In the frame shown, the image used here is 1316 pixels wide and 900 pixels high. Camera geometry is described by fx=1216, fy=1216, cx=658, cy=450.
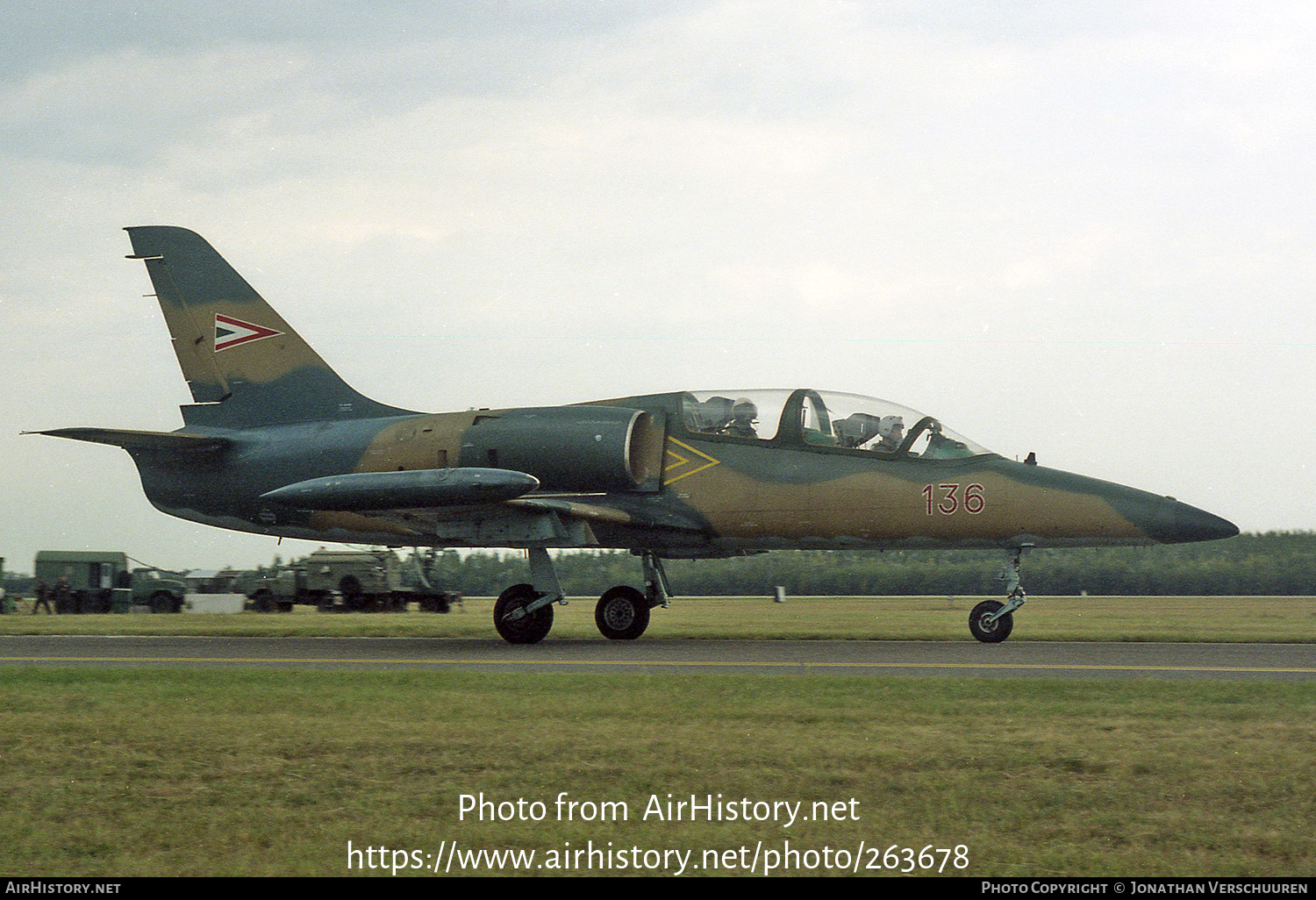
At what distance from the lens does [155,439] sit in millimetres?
17625

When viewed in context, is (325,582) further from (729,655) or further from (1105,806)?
(1105,806)

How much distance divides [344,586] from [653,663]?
24.1 meters

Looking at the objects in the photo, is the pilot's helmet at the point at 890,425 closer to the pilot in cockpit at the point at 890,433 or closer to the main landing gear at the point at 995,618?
the pilot in cockpit at the point at 890,433

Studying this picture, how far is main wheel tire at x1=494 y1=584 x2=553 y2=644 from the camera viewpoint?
15844 mm

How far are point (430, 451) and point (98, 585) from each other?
24833 mm

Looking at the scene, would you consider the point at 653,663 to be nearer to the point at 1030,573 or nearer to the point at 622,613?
the point at 622,613

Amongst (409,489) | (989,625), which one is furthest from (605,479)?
(989,625)

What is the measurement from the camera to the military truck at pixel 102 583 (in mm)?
34250

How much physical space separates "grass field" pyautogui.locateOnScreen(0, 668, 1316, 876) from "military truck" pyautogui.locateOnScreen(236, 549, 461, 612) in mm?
24999

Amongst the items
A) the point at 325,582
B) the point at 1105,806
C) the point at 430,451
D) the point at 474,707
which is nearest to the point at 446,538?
the point at 430,451

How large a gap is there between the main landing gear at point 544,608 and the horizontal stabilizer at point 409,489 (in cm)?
135

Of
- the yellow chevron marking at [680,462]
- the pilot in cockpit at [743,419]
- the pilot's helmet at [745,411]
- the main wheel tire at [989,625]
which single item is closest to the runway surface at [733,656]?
the main wheel tire at [989,625]

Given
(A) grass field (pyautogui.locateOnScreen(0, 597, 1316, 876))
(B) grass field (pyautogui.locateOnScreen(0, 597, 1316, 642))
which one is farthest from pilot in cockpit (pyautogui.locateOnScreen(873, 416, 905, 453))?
(A) grass field (pyautogui.locateOnScreen(0, 597, 1316, 876))
